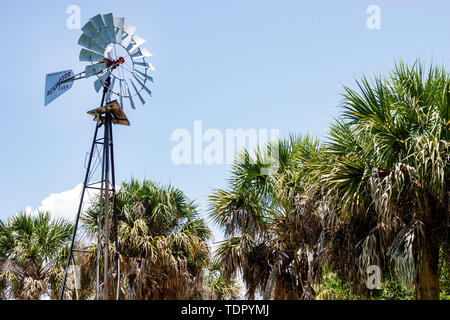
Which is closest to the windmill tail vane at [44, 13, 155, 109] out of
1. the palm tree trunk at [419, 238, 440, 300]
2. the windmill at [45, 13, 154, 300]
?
the windmill at [45, 13, 154, 300]

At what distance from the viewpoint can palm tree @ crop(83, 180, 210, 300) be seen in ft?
47.9

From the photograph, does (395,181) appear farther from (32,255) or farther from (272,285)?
(32,255)

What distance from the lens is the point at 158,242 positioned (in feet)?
48.7

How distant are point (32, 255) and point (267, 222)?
25.8ft

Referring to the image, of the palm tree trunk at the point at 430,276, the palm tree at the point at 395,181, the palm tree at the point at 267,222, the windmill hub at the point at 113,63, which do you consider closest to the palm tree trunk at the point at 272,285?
the palm tree at the point at 267,222

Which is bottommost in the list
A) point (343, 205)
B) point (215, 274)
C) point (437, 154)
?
point (215, 274)

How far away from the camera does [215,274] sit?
912 inches

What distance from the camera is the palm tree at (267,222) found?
12.0m

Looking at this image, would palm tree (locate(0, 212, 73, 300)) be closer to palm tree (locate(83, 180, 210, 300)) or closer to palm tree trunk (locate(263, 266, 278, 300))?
palm tree (locate(83, 180, 210, 300))

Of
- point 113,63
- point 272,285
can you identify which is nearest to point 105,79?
point 113,63

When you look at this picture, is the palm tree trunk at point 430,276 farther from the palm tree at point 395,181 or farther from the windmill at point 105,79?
the windmill at point 105,79
